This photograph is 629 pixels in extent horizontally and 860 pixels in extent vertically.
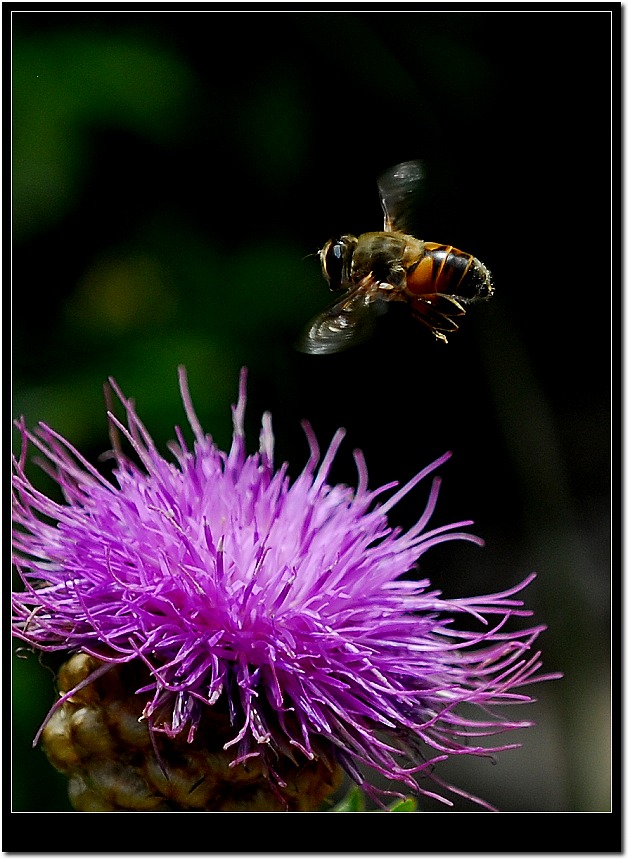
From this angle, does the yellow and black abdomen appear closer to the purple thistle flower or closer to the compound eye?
the compound eye

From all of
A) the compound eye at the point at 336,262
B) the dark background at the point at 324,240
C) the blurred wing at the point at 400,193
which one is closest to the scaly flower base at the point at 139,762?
the compound eye at the point at 336,262

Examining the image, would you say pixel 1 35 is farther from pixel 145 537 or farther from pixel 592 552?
pixel 592 552

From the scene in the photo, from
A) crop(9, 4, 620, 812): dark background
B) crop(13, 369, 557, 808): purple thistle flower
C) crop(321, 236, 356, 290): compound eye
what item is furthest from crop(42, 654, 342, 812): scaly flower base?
crop(9, 4, 620, 812): dark background

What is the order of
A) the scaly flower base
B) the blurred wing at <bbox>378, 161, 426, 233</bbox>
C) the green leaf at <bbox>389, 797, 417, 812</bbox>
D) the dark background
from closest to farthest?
the scaly flower base < the green leaf at <bbox>389, 797, 417, 812</bbox> < the blurred wing at <bbox>378, 161, 426, 233</bbox> < the dark background

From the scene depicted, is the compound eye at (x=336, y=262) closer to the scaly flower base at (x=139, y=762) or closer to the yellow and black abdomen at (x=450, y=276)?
the yellow and black abdomen at (x=450, y=276)

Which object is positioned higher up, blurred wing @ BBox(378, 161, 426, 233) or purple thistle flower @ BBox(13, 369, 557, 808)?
blurred wing @ BBox(378, 161, 426, 233)

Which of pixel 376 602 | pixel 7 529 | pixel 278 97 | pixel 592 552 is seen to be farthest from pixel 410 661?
pixel 592 552

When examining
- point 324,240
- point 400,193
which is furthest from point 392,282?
point 324,240
